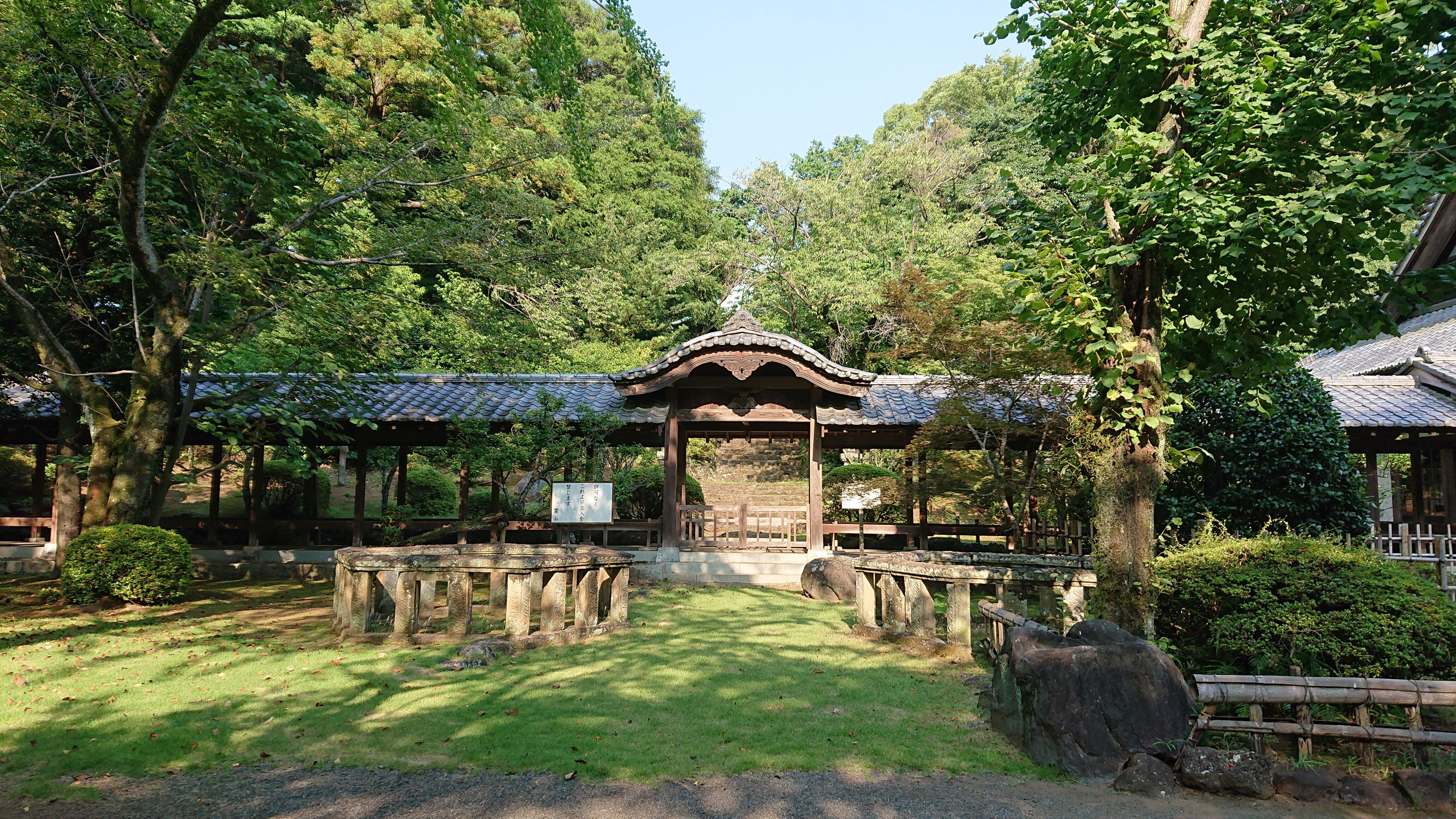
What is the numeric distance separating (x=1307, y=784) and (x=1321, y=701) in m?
0.56

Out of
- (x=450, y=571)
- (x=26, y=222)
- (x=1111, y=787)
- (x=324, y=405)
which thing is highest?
(x=26, y=222)

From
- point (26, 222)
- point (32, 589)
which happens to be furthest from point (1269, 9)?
point (32, 589)

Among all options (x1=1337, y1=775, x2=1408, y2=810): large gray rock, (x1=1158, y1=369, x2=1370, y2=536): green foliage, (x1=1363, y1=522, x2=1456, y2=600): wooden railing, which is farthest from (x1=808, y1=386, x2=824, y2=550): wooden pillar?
(x1=1337, y1=775, x2=1408, y2=810): large gray rock

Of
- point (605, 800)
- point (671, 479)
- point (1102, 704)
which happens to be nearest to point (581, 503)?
point (671, 479)

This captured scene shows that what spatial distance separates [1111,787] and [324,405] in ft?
36.3

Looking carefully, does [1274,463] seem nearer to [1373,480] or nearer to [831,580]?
[831,580]

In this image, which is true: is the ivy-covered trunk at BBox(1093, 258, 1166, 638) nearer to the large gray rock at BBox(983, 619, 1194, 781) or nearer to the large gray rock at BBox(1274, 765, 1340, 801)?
the large gray rock at BBox(983, 619, 1194, 781)

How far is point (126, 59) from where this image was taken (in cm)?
970

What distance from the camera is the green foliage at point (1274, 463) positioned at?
883cm

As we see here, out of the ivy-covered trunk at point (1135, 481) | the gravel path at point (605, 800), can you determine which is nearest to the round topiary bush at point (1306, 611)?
the ivy-covered trunk at point (1135, 481)

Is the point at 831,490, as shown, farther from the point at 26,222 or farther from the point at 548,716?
the point at 26,222

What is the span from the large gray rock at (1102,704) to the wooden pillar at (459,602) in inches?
233

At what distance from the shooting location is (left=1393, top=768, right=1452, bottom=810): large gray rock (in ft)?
14.6

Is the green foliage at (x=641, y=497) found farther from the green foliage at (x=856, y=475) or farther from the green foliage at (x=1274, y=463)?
the green foliage at (x=1274, y=463)
